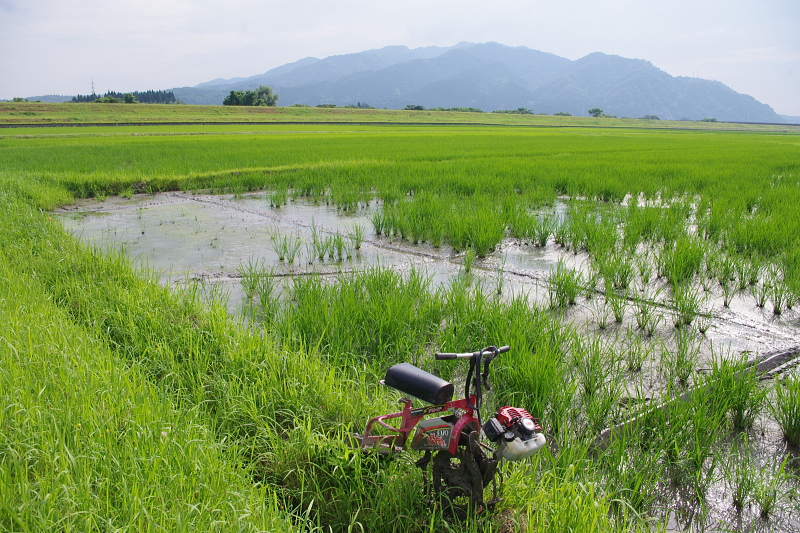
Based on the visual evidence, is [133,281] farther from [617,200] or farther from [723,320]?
[617,200]

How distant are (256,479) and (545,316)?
195 cm

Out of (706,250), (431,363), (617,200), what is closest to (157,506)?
(431,363)

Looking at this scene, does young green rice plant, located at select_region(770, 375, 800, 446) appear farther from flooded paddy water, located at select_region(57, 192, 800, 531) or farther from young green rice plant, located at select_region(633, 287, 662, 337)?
young green rice plant, located at select_region(633, 287, 662, 337)

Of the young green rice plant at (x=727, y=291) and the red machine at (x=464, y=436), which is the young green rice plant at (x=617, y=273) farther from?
the red machine at (x=464, y=436)

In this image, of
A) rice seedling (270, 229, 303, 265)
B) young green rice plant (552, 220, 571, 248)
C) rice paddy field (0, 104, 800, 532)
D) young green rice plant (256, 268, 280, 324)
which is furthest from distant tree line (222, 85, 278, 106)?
young green rice plant (256, 268, 280, 324)

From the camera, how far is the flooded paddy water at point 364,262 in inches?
90.6

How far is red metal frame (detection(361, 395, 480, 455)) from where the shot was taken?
1.65m

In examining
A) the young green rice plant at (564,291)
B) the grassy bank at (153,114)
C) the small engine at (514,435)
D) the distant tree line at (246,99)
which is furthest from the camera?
the distant tree line at (246,99)

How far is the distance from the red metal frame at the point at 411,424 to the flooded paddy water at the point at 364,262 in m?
0.93

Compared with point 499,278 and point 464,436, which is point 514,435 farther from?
point 499,278

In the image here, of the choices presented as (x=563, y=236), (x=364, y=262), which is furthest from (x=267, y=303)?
(x=563, y=236)

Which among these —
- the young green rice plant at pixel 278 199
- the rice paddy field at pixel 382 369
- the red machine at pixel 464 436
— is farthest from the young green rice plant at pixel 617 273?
the young green rice plant at pixel 278 199

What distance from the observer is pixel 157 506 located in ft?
4.93

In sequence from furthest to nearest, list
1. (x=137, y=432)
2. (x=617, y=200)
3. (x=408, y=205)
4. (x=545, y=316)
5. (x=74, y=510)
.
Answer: (x=617, y=200) → (x=408, y=205) → (x=545, y=316) → (x=137, y=432) → (x=74, y=510)
